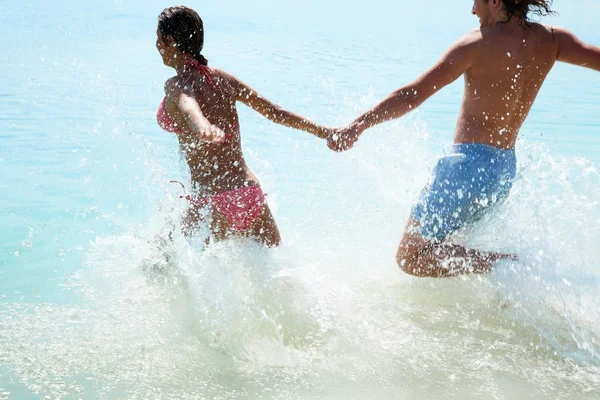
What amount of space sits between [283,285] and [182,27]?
1538 mm

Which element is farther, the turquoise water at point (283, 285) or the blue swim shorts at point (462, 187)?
the blue swim shorts at point (462, 187)

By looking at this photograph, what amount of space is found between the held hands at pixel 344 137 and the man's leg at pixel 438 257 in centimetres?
66

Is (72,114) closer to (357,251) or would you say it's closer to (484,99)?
(357,251)

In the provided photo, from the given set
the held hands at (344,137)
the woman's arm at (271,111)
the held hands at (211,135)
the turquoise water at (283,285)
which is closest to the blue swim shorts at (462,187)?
the turquoise water at (283,285)

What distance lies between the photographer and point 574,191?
21.9 ft

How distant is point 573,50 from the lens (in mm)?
3842

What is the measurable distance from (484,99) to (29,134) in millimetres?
5842

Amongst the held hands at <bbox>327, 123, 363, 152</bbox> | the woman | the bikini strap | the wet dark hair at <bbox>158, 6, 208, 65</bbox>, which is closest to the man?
the held hands at <bbox>327, 123, 363, 152</bbox>

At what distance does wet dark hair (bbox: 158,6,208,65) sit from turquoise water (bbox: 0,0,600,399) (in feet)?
3.66

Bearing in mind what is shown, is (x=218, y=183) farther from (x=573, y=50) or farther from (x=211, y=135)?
(x=573, y=50)

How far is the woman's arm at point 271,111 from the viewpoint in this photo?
403 cm

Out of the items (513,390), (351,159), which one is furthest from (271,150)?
(513,390)

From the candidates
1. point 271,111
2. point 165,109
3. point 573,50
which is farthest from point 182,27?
point 573,50

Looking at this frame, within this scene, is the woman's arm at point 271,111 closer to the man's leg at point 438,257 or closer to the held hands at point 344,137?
the held hands at point 344,137
